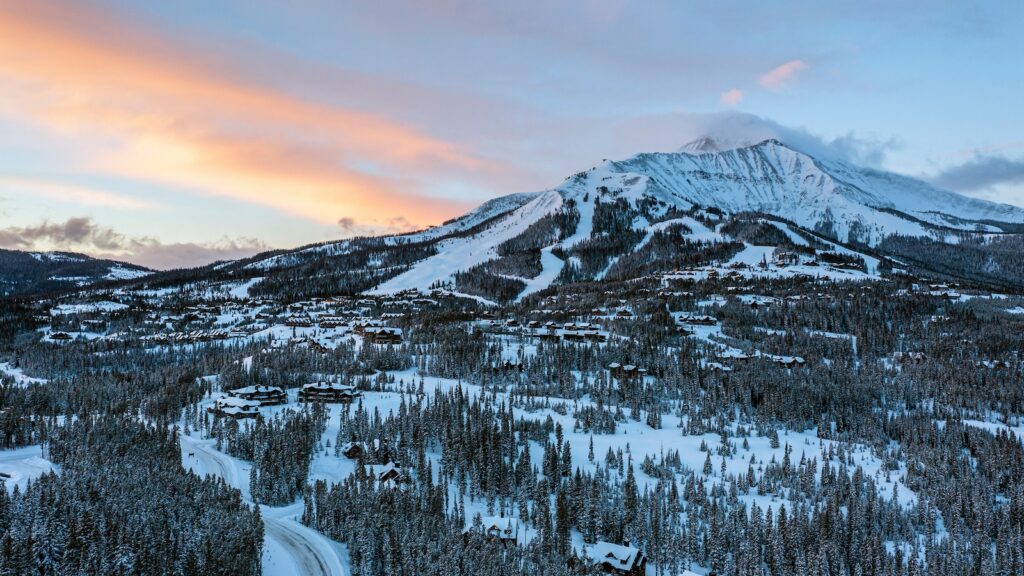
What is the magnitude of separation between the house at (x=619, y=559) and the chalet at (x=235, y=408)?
63903mm

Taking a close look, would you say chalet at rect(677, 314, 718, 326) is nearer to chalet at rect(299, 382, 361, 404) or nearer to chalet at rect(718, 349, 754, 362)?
chalet at rect(718, 349, 754, 362)

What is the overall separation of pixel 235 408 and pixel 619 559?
70348 millimetres

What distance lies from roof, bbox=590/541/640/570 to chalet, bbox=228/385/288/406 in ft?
225

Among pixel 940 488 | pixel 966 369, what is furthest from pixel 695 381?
pixel 966 369

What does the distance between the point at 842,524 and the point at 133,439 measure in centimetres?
8758

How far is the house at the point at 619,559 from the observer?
195 ft

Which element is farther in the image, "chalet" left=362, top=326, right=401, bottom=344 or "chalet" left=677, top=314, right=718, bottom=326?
"chalet" left=677, top=314, right=718, bottom=326

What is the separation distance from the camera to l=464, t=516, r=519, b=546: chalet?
62438 mm

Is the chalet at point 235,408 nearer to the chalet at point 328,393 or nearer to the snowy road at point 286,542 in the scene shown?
the chalet at point 328,393

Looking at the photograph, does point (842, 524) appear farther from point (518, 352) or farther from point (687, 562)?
point (518, 352)

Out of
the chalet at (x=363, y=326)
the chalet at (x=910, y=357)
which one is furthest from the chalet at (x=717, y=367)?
the chalet at (x=363, y=326)

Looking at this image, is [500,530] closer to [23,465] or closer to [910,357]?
[23,465]

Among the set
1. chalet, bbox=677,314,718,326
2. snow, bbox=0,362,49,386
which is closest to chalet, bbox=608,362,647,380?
chalet, bbox=677,314,718,326

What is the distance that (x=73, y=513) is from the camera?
54.0 meters
